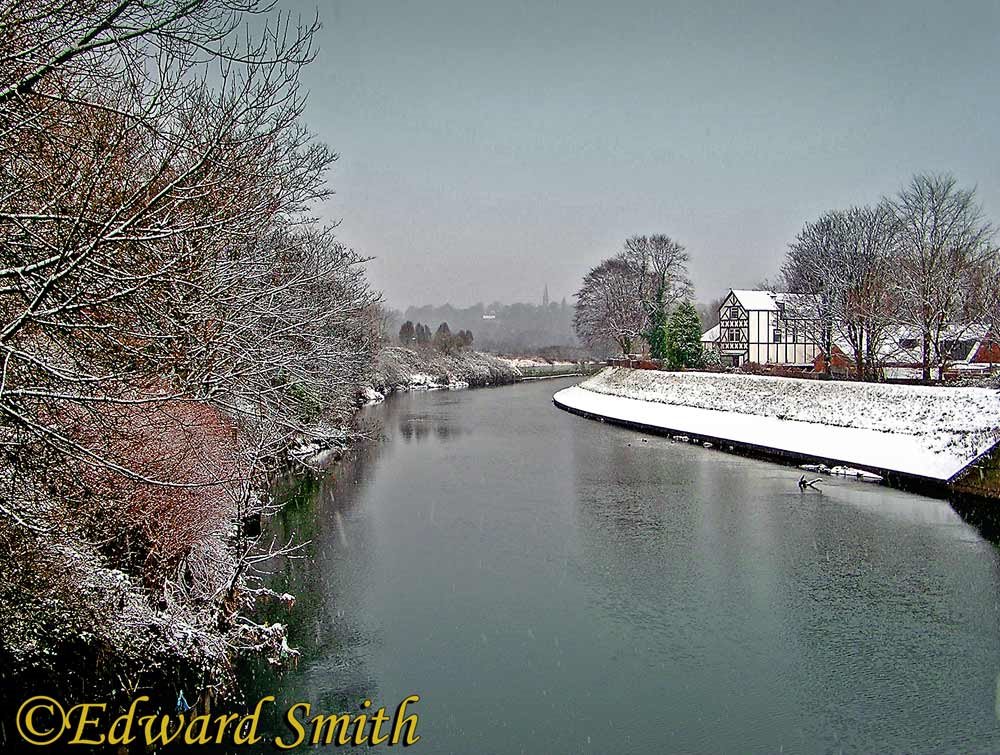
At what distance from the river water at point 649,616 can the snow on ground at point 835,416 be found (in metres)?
2.44

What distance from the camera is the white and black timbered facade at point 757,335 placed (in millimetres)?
43469

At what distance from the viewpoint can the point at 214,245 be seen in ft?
21.4

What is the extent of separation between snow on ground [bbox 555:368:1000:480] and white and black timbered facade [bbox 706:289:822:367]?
980 centimetres

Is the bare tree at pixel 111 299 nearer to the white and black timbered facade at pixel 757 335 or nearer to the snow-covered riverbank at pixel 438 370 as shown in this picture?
the white and black timbered facade at pixel 757 335

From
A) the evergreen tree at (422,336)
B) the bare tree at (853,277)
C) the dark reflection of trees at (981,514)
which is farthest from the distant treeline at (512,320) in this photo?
the dark reflection of trees at (981,514)

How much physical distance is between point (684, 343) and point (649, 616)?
94.2ft

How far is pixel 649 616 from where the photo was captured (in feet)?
33.3

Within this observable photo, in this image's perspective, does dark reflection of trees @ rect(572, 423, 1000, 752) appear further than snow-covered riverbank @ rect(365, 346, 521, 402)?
→ No

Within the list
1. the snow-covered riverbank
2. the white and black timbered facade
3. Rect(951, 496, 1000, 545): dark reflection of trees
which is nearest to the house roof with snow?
the white and black timbered facade

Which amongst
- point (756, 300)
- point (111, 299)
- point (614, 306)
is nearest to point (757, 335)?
point (756, 300)

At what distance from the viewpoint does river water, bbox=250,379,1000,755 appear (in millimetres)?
7633

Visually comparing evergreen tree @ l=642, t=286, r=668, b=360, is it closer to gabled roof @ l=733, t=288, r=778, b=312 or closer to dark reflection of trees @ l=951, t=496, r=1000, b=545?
gabled roof @ l=733, t=288, r=778, b=312

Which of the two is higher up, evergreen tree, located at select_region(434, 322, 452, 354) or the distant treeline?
the distant treeline

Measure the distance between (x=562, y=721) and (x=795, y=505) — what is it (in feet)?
33.6
